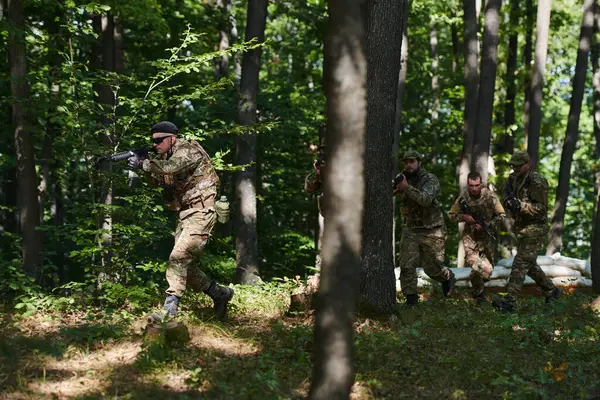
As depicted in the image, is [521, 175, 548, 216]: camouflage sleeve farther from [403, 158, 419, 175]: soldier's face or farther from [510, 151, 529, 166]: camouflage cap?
[403, 158, 419, 175]: soldier's face

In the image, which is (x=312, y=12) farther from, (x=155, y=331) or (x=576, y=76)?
(x=155, y=331)

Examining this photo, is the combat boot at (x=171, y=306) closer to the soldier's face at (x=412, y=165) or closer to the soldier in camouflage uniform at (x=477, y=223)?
the soldier's face at (x=412, y=165)

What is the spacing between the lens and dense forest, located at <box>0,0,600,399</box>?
4.03 m

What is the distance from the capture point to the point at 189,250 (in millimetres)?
6457

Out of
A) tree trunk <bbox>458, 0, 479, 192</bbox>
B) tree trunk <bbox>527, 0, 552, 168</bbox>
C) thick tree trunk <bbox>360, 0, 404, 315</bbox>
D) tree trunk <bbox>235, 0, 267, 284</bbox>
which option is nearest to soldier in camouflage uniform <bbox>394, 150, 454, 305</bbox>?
thick tree trunk <bbox>360, 0, 404, 315</bbox>

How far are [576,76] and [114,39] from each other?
497 inches

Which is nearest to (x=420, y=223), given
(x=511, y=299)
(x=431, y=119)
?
(x=511, y=299)

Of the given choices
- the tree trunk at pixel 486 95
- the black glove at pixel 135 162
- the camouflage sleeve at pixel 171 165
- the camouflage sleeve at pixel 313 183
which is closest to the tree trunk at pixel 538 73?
the tree trunk at pixel 486 95

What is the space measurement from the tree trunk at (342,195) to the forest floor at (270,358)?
37.0 inches

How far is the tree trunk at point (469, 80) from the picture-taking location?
15938mm

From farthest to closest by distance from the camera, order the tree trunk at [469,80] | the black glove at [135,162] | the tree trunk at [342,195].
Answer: the tree trunk at [469,80] → the black glove at [135,162] → the tree trunk at [342,195]

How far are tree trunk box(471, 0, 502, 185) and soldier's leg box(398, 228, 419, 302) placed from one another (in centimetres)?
551

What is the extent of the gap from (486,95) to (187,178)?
9387 mm

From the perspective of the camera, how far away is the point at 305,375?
17.4 feet
